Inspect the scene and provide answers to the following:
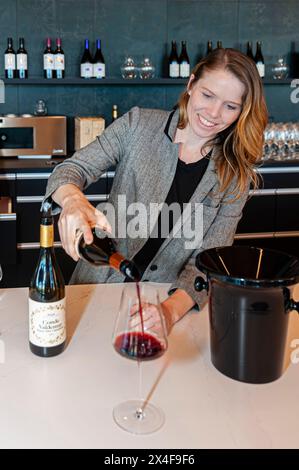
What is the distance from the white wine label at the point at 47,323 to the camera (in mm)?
1057

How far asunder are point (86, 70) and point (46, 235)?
9.42ft

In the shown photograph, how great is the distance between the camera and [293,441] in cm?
88

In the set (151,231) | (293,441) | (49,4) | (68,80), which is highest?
(49,4)

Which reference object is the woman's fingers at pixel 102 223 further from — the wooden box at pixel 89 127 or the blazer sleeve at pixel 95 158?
the wooden box at pixel 89 127

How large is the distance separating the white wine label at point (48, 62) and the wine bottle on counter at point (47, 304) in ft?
9.12

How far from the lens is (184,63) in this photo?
A: 12.6 feet

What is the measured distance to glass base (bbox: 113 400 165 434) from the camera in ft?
2.94

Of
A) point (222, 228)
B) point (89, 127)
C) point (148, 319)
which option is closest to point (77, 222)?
point (148, 319)

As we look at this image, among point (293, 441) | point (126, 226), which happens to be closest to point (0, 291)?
point (126, 226)

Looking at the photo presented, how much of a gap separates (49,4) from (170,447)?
3437 millimetres

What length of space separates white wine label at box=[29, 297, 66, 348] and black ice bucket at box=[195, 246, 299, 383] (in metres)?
0.27

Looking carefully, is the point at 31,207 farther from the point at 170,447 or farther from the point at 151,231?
the point at 170,447

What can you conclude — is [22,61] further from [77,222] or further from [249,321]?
[249,321]

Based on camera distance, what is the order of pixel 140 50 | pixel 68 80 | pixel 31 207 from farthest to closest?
pixel 140 50 → pixel 68 80 → pixel 31 207
